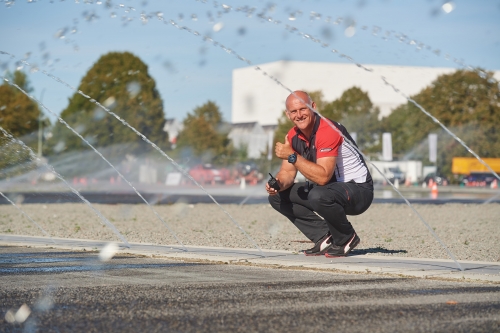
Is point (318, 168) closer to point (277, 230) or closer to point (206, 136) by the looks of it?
point (277, 230)

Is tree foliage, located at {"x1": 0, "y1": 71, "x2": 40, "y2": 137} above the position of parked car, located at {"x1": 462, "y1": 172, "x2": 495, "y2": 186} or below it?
above

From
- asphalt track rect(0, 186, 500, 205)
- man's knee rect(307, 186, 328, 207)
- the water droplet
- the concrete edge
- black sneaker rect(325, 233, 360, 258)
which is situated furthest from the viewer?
the water droplet

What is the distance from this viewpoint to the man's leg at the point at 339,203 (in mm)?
7770

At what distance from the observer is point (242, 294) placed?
5664 mm

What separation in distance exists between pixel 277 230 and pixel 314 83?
84.4 metres

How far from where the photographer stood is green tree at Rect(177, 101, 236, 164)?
7144 cm

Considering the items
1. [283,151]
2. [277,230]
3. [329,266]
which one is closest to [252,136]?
[277,230]

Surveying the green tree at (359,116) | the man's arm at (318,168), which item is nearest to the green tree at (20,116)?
the green tree at (359,116)

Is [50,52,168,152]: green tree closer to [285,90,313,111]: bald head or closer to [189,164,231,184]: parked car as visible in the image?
[189,164,231,184]: parked car

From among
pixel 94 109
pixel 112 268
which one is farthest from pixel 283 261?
pixel 94 109

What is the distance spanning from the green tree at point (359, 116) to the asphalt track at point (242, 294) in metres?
64.3

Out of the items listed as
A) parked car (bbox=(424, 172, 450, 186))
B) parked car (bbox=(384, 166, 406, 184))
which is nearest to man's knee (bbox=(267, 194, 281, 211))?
parked car (bbox=(424, 172, 450, 186))

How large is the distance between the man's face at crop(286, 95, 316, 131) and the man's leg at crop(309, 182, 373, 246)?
612 millimetres

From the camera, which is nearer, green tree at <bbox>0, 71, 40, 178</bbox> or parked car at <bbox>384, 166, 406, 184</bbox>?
parked car at <bbox>384, 166, 406, 184</bbox>
